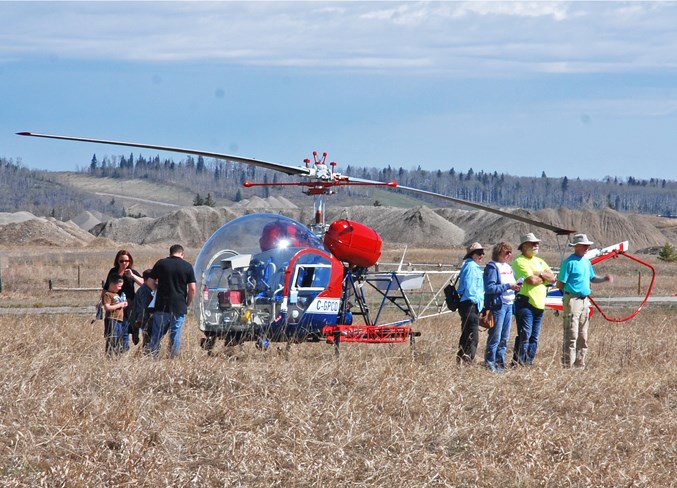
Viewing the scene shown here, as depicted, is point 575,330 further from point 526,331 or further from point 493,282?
point 493,282

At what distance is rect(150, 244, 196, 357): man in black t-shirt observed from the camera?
10180 mm

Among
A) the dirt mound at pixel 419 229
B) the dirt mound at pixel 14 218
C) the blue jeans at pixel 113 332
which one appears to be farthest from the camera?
the dirt mound at pixel 14 218

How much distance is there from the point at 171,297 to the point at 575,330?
15.4 feet

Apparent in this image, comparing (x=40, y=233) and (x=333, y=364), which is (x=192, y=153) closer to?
(x=333, y=364)

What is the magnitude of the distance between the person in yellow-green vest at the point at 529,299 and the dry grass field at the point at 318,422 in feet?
4.49

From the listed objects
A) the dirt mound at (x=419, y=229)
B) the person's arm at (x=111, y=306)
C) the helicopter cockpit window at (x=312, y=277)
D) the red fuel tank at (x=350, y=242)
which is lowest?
the dirt mound at (x=419, y=229)

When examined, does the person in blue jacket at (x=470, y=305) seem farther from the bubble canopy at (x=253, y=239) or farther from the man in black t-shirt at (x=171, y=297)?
the man in black t-shirt at (x=171, y=297)

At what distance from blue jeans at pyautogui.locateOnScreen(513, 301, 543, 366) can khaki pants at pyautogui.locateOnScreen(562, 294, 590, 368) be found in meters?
0.33

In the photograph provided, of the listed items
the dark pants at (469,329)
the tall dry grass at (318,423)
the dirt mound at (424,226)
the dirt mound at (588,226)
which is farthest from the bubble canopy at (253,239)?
the dirt mound at (588,226)

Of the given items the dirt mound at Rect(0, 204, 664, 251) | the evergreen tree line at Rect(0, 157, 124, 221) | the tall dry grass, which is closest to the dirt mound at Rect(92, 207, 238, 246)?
the dirt mound at Rect(0, 204, 664, 251)

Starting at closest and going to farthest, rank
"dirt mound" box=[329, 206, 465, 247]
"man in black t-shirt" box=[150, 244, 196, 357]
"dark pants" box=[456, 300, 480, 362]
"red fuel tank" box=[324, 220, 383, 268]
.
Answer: "man in black t-shirt" box=[150, 244, 196, 357]
"dark pants" box=[456, 300, 480, 362]
"red fuel tank" box=[324, 220, 383, 268]
"dirt mound" box=[329, 206, 465, 247]

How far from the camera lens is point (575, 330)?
11.2 meters

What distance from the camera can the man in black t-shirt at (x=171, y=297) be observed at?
10.2m

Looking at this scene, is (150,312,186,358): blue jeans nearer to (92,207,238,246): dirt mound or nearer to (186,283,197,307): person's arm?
(186,283,197,307): person's arm
